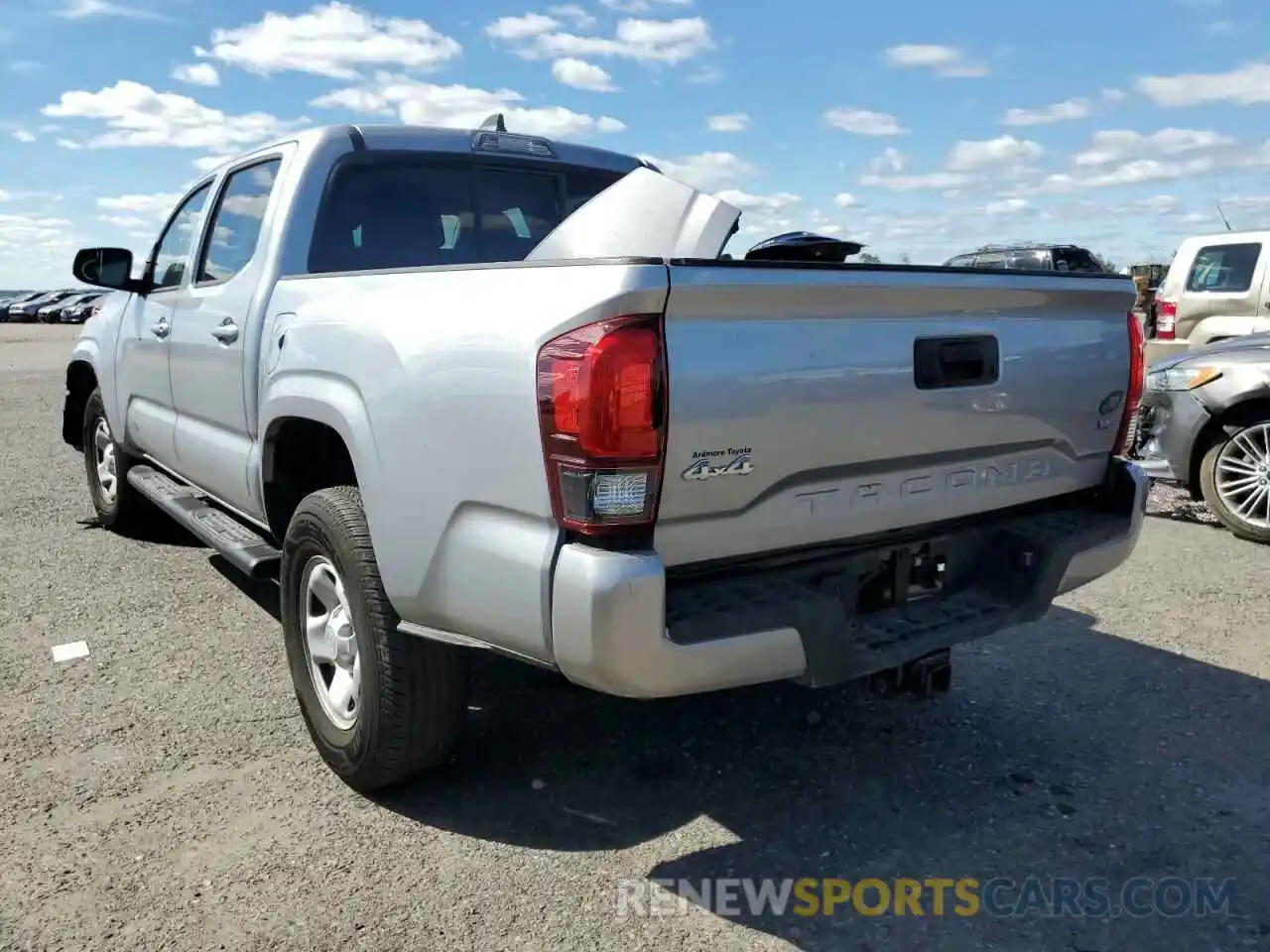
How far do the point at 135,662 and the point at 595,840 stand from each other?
7.75 ft

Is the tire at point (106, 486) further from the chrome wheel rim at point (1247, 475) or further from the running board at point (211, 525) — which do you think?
the chrome wheel rim at point (1247, 475)

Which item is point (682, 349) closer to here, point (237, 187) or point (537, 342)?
point (537, 342)

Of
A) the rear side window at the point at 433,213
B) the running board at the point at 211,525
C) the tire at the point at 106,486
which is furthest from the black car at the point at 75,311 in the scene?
the rear side window at the point at 433,213

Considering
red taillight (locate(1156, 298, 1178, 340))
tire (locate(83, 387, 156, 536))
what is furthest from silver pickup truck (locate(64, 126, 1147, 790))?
red taillight (locate(1156, 298, 1178, 340))

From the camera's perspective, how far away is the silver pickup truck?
2330 mm

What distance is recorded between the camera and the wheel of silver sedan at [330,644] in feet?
10.3

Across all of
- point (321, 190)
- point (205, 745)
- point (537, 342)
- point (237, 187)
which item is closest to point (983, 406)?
point (537, 342)

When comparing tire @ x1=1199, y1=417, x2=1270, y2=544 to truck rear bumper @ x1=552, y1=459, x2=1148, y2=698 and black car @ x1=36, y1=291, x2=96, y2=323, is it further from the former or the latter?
black car @ x1=36, y1=291, x2=96, y2=323

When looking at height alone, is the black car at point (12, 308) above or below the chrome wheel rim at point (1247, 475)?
below

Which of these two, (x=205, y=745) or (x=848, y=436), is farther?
(x=205, y=745)

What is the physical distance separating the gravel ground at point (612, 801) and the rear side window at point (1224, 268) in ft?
24.4

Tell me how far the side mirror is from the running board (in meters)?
0.97

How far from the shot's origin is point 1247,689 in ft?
13.1

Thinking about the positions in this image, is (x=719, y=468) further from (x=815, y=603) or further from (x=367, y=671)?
(x=367, y=671)
